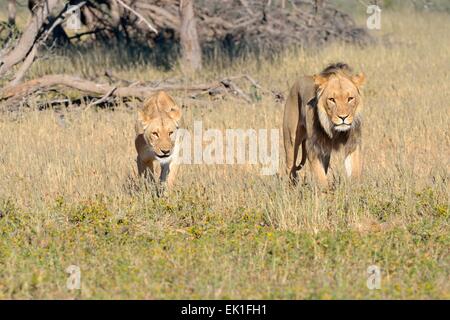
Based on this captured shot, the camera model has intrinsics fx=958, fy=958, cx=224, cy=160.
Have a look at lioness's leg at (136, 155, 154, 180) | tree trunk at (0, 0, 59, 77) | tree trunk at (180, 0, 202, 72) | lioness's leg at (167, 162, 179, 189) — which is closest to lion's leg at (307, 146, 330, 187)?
lioness's leg at (167, 162, 179, 189)

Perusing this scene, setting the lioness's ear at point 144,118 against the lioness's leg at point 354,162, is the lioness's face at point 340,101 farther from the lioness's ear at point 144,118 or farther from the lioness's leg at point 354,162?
the lioness's ear at point 144,118

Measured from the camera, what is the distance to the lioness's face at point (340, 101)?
8.42 meters

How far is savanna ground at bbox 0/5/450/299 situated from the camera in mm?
6289

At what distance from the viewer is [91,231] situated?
771 cm

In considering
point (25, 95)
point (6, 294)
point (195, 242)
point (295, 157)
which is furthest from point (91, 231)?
point (25, 95)

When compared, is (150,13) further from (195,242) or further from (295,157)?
(195,242)

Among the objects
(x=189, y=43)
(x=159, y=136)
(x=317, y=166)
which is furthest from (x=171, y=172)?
(x=189, y=43)

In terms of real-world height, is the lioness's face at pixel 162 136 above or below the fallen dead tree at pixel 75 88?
below

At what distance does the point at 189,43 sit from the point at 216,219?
1007cm

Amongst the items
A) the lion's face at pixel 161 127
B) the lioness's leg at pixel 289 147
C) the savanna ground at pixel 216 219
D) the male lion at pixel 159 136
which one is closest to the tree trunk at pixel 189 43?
the savanna ground at pixel 216 219

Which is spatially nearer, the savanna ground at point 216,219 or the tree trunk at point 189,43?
the savanna ground at point 216,219

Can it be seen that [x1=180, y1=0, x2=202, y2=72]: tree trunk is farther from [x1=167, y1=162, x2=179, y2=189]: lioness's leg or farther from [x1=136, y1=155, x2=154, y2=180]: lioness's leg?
[x1=167, y1=162, x2=179, y2=189]: lioness's leg

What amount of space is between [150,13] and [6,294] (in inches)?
569

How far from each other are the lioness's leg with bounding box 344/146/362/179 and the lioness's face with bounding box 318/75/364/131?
0.40 metres
